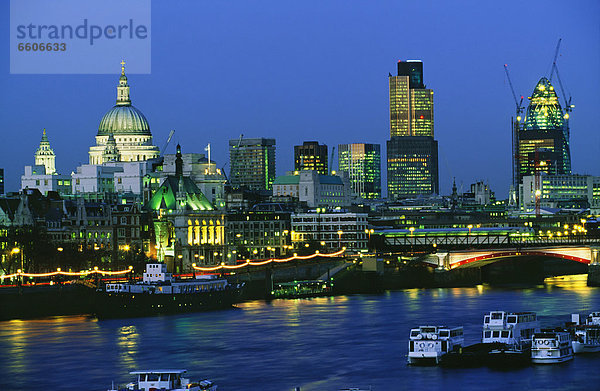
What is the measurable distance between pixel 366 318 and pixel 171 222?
58742 mm

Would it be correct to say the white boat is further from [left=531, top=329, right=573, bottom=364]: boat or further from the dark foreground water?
the dark foreground water

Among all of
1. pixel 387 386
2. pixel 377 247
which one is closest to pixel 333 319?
pixel 387 386

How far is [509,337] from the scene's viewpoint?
235ft

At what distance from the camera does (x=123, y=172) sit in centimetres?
18675

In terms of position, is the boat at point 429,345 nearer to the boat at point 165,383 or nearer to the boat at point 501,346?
the boat at point 501,346

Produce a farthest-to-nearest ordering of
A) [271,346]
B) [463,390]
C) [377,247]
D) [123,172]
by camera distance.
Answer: [123,172] → [377,247] → [271,346] → [463,390]

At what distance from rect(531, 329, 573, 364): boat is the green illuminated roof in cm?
8441

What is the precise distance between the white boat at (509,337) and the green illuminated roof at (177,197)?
7976cm

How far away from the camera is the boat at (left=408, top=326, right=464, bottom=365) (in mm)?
68800

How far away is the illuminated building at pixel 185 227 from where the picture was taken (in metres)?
145

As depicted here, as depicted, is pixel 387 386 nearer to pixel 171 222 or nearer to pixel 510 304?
pixel 510 304

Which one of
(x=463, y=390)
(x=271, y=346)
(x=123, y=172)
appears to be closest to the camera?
(x=463, y=390)

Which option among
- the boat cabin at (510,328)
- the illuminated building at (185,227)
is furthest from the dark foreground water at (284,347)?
the illuminated building at (185,227)

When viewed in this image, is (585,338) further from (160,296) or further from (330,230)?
(330,230)
